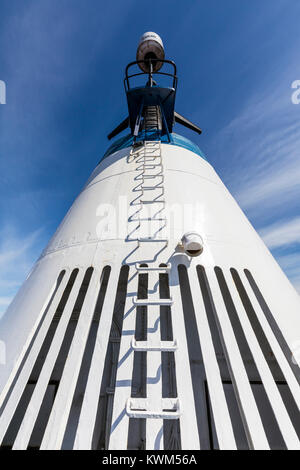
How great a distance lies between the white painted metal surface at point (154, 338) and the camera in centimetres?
184

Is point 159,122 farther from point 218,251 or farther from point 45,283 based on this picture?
point 45,283

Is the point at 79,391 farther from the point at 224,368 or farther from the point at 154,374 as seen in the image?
the point at 224,368

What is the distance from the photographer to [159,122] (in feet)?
26.4

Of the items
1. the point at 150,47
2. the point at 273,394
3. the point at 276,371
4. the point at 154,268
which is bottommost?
the point at 273,394

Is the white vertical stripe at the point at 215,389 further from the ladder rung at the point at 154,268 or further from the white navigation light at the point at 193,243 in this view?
the white navigation light at the point at 193,243

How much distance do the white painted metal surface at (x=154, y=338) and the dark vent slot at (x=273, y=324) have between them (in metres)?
0.01

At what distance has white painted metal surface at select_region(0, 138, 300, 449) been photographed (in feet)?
6.04

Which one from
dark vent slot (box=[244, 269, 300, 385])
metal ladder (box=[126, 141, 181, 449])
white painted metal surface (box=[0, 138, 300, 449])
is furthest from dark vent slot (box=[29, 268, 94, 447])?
dark vent slot (box=[244, 269, 300, 385])

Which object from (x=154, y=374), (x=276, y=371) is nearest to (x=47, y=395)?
(x=154, y=374)

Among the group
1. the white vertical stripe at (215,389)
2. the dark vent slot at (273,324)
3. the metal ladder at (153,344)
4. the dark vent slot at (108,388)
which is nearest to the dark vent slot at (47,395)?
the dark vent slot at (108,388)

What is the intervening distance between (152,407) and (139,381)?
1.22 m

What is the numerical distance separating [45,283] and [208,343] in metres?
2.49

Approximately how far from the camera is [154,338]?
7.36 ft
